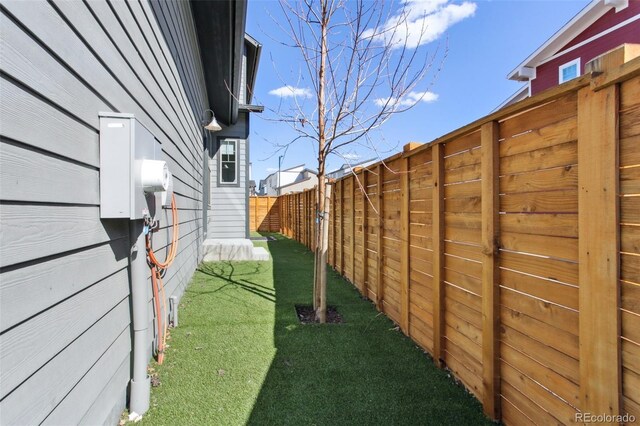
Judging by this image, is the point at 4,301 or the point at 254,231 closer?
the point at 4,301

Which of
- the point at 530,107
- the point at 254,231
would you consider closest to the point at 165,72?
the point at 530,107

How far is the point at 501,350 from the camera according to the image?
214cm

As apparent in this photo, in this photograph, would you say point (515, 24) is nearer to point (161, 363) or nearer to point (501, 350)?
point (501, 350)

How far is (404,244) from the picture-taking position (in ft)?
11.7

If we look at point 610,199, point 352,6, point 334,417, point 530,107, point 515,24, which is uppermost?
point 515,24

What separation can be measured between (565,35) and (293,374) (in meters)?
11.9

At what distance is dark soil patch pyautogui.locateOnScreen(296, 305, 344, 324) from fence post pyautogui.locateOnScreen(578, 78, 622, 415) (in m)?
2.66

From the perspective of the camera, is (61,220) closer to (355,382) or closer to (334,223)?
(355,382)

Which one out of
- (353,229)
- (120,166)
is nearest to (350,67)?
(353,229)

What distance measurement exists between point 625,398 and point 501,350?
2.53ft

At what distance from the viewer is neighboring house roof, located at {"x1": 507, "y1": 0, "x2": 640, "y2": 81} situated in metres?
8.82

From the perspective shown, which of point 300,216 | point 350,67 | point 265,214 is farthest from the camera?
point 265,214

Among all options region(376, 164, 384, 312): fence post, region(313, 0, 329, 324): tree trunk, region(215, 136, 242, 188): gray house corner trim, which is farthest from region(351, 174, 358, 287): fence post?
region(215, 136, 242, 188): gray house corner trim

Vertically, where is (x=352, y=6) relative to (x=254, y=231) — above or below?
above
